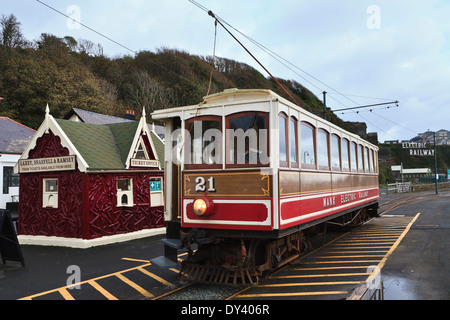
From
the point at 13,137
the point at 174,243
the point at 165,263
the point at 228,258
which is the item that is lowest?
the point at 165,263

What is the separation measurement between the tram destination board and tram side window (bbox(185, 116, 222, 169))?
16.2ft

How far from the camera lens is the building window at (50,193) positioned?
11.4m

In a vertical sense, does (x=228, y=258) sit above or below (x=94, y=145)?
below

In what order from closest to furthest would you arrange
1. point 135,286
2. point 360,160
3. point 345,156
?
point 135,286 < point 345,156 < point 360,160

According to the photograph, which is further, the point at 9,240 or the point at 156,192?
the point at 156,192

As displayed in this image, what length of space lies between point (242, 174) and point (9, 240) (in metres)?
6.26

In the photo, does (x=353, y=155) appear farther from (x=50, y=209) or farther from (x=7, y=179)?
(x=7, y=179)

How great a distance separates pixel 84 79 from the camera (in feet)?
115

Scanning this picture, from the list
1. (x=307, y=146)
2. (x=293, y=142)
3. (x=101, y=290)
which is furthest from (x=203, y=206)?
(x=307, y=146)

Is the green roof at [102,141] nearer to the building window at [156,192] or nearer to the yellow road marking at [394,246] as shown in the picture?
the building window at [156,192]

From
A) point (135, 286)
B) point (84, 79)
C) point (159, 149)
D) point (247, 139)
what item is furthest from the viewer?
point (84, 79)

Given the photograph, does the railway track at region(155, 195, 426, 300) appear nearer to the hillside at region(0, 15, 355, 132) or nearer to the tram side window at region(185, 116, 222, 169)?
the tram side window at region(185, 116, 222, 169)

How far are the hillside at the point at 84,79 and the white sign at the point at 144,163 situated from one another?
18.6 m

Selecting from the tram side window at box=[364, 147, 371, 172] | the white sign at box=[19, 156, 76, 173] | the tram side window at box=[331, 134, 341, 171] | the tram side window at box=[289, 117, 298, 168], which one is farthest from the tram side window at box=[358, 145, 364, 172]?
the white sign at box=[19, 156, 76, 173]
